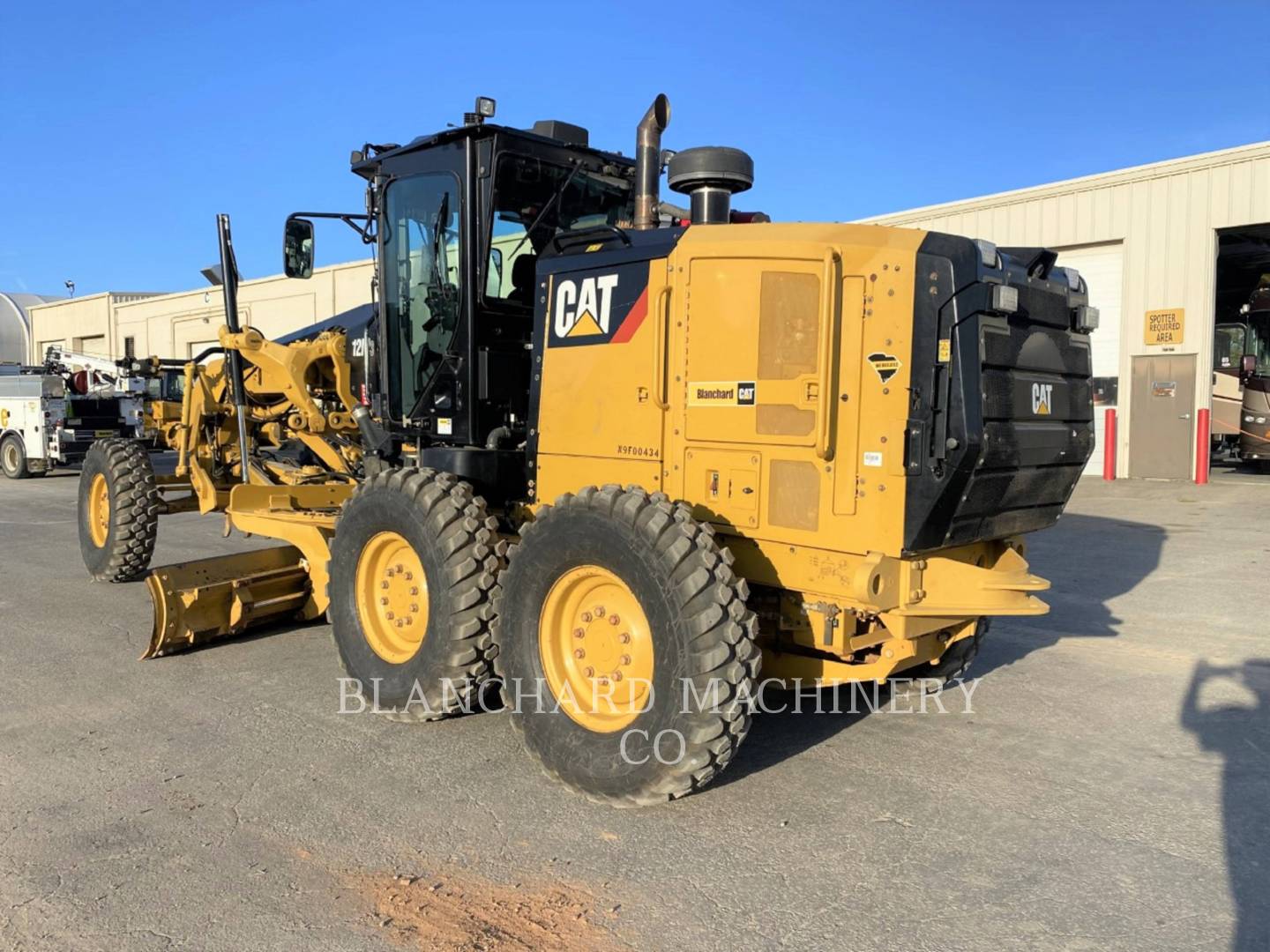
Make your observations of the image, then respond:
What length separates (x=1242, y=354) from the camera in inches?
782

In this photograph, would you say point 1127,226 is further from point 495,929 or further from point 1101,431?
point 495,929

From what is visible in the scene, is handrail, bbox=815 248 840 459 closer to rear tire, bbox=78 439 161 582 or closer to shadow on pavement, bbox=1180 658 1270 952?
shadow on pavement, bbox=1180 658 1270 952

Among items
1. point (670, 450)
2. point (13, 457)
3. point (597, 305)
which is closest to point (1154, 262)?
point (597, 305)

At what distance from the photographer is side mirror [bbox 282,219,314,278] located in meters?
6.04

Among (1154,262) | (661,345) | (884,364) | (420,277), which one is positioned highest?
(1154,262)

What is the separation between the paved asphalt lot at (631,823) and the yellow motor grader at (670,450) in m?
0.38

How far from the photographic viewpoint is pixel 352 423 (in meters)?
7.10

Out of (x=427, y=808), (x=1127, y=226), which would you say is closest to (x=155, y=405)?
(x=427, y=808)

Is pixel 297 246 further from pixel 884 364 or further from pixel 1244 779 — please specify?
pixel 1244 779

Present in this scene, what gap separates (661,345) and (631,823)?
2034mm

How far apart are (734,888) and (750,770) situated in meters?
1.07

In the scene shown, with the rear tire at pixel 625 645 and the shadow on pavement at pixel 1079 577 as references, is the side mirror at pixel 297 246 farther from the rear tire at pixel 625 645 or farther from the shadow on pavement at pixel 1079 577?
the shadow on pavement at pixel 1079 577

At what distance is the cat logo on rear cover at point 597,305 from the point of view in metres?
4.36

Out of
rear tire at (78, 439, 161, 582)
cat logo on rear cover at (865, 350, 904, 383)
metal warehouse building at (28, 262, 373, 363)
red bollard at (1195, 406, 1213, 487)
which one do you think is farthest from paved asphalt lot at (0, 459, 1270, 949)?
metal warehouse building at (28, 262, 373, 363)
